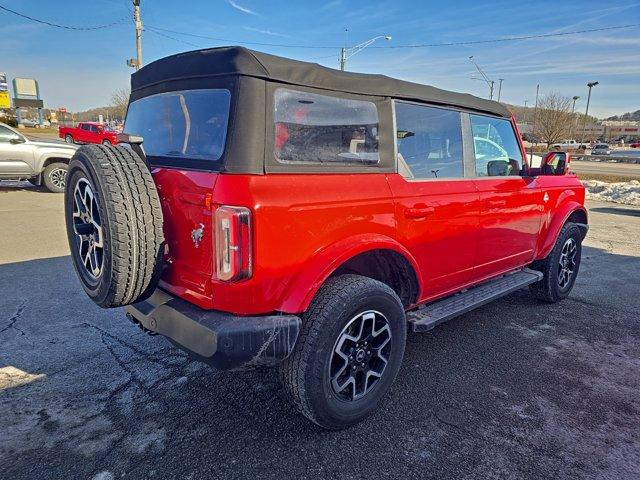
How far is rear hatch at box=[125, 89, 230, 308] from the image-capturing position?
2125 mm

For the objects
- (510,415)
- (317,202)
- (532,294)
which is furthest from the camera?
(532,294)

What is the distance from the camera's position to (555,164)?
4.36 m

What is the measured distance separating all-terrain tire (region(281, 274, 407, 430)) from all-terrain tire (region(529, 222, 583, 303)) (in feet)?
9.03

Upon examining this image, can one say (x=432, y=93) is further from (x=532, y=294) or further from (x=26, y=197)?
(x=26, y=197)

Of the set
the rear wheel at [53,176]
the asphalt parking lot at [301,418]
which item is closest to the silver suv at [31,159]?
the rear wheel at [53,176]

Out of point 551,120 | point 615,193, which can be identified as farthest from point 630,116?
point 615,193

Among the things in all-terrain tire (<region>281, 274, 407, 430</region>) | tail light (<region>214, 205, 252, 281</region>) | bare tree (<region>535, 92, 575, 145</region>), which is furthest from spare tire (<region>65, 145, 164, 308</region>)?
bare tree (<region>535, 92, 575, 145</region>)

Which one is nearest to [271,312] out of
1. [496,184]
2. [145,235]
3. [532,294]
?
[145,235]

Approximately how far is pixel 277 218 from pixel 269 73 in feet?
2.45

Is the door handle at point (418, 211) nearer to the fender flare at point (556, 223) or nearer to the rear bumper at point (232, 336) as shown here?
the rear bumper at point (232, 336)

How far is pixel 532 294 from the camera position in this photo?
15.4 ft

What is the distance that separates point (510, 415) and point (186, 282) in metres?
2.14

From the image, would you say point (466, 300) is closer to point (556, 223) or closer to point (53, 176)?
point (556, 223)

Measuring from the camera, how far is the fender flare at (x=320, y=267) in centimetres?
220
